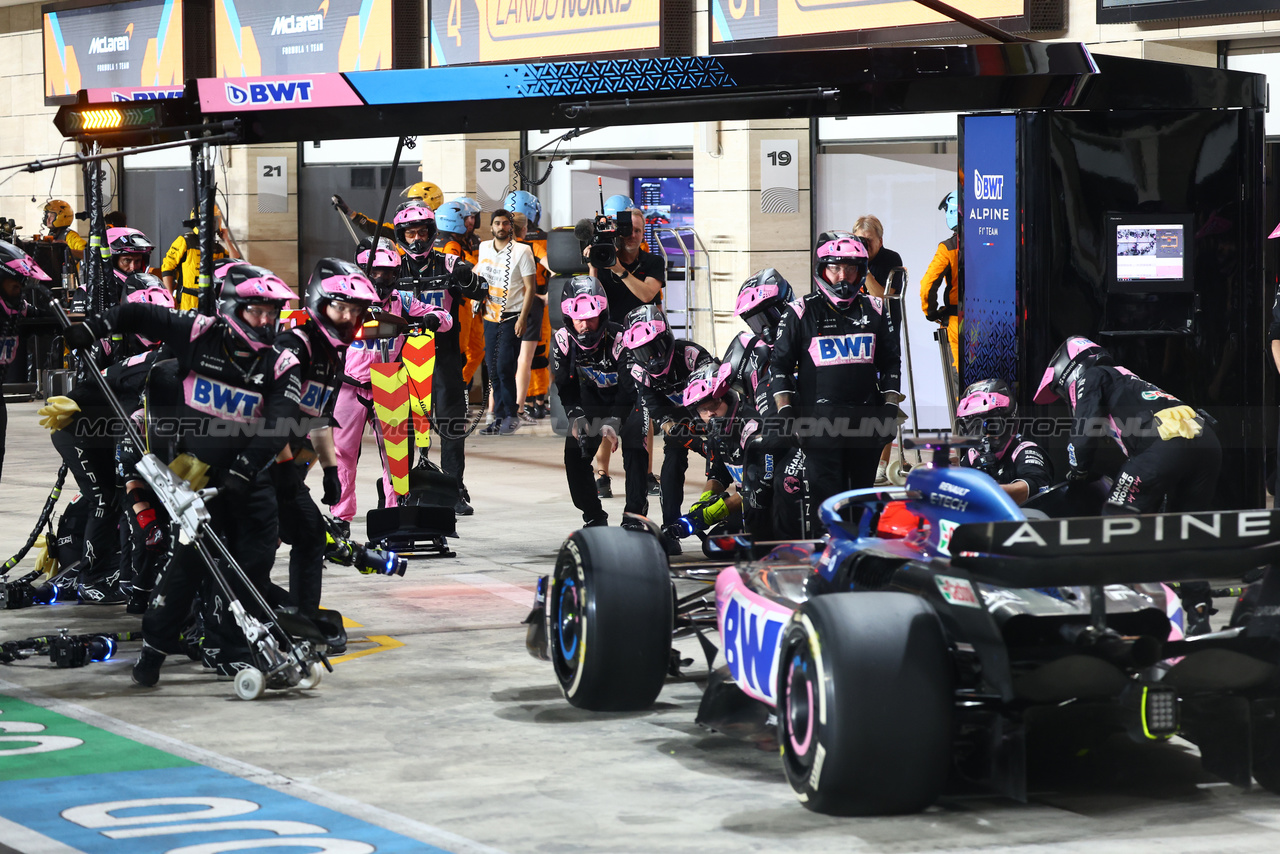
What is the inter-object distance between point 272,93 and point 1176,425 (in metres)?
4.60

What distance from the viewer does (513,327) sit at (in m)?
17.5

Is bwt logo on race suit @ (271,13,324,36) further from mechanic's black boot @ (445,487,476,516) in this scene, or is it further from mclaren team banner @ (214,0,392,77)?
mechanic's black boot @ (445,487,476,516)

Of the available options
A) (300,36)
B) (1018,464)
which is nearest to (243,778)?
(1018,464)

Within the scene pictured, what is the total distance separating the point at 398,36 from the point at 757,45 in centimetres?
562

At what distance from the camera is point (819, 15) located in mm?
16969

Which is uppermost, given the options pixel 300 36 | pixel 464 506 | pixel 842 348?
pixel 300 36

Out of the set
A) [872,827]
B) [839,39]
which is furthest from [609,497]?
[872,827]

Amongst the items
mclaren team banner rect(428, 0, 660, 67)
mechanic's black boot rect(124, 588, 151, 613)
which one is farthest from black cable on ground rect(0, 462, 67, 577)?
mclaren team banner rect(428, 0, 660, 67)

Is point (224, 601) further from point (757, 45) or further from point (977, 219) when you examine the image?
point (757, 45)

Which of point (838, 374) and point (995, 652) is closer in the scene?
point (995, 652)

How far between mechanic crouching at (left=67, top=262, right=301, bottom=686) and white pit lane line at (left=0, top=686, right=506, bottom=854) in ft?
1.71

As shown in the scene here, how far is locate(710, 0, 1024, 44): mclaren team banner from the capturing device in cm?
1557

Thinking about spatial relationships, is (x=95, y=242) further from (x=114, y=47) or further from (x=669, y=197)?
(x=114, y=47)

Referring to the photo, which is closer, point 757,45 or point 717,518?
point 717,518
